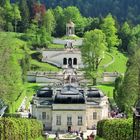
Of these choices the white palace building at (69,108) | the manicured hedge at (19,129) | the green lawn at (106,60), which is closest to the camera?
the manicured hedge at (19,129)

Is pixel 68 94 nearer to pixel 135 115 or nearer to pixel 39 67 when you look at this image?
pixel 135 115

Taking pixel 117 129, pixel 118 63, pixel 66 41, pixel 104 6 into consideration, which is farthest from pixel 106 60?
pixel 104 6

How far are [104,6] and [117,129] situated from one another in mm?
149710

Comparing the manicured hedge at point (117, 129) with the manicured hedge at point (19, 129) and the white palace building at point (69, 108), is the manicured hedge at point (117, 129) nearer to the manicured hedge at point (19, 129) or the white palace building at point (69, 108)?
the manicured hedge at point (19, 129)

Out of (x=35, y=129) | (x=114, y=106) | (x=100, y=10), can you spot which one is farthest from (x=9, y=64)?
(x=100, y=10)

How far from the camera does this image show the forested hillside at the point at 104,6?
Answer: 180125 mm

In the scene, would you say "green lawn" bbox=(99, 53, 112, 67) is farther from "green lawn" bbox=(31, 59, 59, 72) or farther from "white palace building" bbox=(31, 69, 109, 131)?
"white palace building" bbox=(31, 69, 109, 131)

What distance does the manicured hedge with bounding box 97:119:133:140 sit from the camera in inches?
1534

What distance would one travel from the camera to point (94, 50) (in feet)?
267

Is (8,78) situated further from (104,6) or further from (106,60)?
(104,6)

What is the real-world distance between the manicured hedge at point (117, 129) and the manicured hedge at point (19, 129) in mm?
4761

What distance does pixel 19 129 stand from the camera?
1532 inches

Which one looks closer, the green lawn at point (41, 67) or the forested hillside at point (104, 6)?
the green lawn at point (41, 67)

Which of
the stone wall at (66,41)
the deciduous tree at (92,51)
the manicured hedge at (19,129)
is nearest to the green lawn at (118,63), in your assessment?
the stone wall at (66,41)
